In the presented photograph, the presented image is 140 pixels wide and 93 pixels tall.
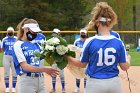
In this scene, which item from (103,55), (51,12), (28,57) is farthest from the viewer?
(51,12)

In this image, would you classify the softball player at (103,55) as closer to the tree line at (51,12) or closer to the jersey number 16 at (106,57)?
the jersey number 16 at (106,57)

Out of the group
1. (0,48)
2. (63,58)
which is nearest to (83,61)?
(63,58)

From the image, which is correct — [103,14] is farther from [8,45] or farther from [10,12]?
[10,12]

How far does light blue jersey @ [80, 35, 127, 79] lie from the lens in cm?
559

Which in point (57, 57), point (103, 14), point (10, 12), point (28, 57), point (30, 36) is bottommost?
point (10, 12)

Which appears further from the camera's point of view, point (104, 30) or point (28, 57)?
point (28, 57)

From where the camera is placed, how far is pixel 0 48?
14.2 meters

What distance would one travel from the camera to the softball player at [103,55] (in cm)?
560

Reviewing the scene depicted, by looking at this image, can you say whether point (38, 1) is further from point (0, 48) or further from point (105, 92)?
point (105, 92)

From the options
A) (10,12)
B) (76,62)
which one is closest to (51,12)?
(10,12)

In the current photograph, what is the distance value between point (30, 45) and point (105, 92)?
6.01ft

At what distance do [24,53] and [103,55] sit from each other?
1687 mm

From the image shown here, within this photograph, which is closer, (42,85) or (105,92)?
(105,92)

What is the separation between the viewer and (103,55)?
5586 mm
